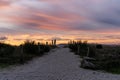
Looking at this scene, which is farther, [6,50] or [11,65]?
[6,50]

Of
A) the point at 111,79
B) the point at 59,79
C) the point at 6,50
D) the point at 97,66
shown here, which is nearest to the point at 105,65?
the point at 97,66

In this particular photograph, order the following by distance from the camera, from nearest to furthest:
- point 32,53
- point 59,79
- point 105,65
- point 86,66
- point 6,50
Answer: point 59,79 < point 86,66 < point 105,65 < point 6,50 < point 32,53

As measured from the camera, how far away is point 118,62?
85.3ft

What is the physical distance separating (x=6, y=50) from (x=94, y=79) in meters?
16.9

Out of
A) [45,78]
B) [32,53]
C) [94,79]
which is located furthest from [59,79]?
[32,53]

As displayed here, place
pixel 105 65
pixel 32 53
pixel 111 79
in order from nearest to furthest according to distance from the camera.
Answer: pixel 111 79 < pixel 105 65 < pixel 32 53

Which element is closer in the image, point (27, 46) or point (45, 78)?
point (45, 78)

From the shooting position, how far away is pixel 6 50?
1227 inches

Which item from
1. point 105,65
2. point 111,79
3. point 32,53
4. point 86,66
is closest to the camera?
point 111,79

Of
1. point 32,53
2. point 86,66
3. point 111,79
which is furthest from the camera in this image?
point 32,53

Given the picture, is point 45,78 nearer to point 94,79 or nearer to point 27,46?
point 94,79

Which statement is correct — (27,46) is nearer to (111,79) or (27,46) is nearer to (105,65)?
(105,65)

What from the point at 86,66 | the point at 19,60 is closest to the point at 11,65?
the point at 19,60

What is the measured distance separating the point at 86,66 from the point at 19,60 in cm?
720
